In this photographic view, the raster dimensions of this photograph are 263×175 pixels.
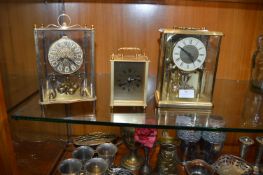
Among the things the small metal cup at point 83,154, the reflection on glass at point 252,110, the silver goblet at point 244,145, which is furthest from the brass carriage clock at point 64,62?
the silver goblet at point 244,145

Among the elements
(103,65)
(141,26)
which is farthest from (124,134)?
(141,26)

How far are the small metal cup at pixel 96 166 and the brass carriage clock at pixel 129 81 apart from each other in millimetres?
212

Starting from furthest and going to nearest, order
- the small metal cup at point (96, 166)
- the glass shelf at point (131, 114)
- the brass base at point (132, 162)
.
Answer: the brass base at point (132, 162)
the small metal cup at point (96, 166)
the glass shelf at point (131, 114)

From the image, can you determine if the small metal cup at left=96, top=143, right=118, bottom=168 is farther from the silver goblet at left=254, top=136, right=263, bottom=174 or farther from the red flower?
the silver goblet at left=254, top=136, right=263, bottom=174

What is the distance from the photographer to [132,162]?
81 cm

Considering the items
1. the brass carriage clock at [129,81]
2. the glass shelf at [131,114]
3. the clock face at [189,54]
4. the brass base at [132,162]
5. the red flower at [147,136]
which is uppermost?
the clock face at [189,54]

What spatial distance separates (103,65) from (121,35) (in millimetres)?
122

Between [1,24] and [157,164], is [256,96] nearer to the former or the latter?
[157,164]

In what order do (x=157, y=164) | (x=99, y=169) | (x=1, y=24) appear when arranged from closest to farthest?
(x=1, y=24) → (x=99, y=169) → (x=157, y=164)

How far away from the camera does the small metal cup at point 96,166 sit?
2.23 ft

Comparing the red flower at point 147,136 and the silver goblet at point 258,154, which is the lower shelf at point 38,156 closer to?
the red flower at point 147,136

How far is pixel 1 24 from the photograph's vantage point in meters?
0.51

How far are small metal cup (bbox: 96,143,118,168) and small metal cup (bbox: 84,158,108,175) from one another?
0.10 ft

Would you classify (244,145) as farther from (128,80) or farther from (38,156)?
(38,156)
